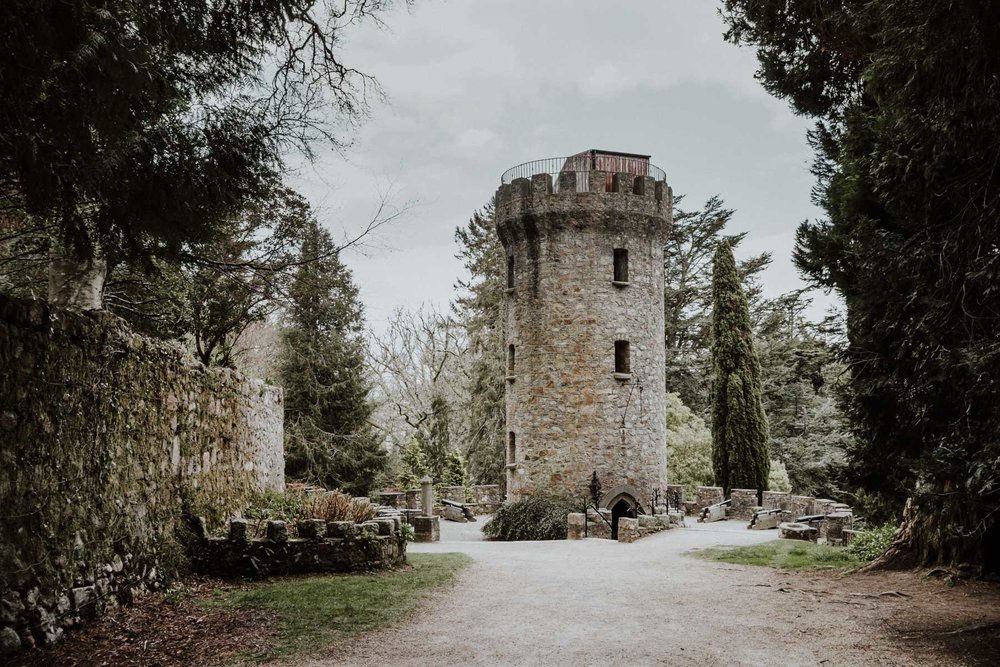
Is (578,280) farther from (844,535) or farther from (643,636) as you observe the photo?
(643,636)

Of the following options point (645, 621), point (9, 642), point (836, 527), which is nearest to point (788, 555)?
point (836, 527)

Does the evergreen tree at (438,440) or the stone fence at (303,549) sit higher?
the evergreen tree at (438,440)

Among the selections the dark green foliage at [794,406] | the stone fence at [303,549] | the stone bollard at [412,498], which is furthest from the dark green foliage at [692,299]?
the stone fence at [303,549]

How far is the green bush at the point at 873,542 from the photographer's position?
34.9 feet

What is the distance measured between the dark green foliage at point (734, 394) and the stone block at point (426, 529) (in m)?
11.2

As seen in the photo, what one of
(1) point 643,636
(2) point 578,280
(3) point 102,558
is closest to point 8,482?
(3) point 102,558

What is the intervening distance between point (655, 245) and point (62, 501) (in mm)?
17648

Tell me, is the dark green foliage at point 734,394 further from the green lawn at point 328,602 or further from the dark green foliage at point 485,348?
the green lawn at point 328,602

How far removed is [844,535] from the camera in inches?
516

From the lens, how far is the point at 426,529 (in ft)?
57.9

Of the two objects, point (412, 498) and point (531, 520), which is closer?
point (531, 520)

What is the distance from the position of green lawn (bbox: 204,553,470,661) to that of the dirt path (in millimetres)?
264

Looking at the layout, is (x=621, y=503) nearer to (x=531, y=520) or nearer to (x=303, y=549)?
(x=531, y=520)

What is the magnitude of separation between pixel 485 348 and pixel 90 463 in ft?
79.9
